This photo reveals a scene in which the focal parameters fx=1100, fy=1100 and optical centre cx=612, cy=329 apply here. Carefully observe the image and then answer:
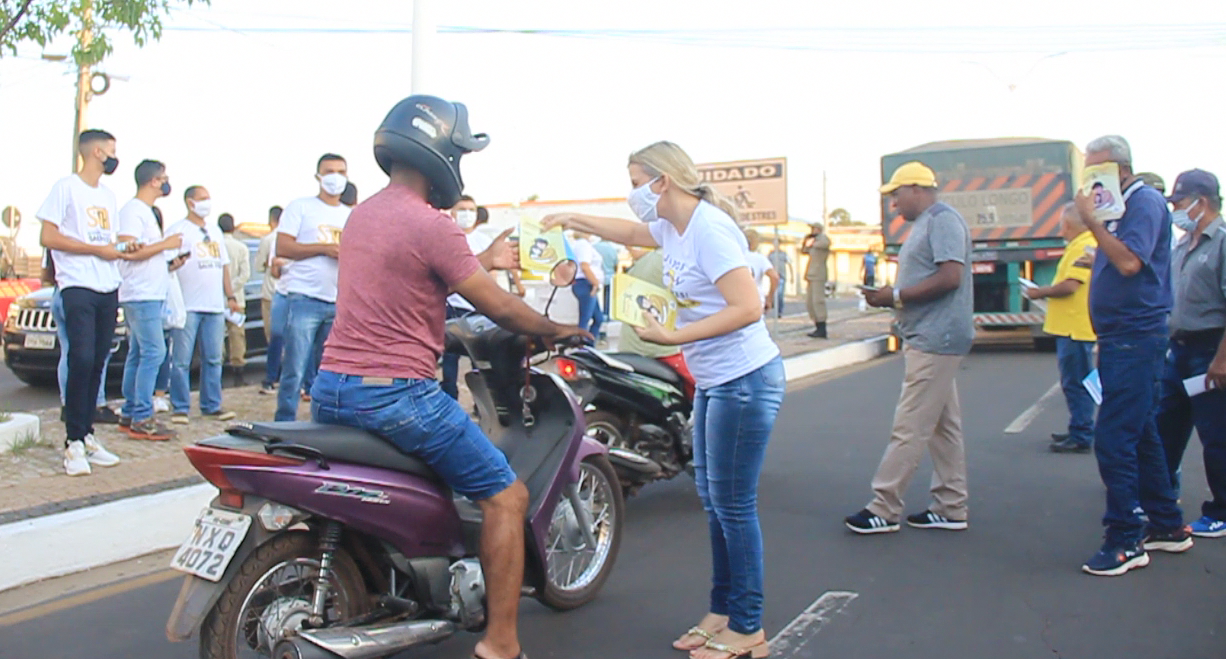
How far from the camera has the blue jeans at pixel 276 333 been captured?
9.10 meters

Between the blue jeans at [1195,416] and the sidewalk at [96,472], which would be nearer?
the blue jeans at [1195,416]

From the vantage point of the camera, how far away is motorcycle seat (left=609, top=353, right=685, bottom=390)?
641 centimetres

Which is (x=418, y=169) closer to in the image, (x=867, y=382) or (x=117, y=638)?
(x=117, y=638)

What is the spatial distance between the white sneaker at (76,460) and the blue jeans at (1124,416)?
5.43 metres

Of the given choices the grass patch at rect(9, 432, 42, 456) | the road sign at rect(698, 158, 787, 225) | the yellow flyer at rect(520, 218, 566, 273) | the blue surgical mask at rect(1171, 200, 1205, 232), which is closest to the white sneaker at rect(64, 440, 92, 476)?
the grass patch at rect(9, 432, 42, 456)

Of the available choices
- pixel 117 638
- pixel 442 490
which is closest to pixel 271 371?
pixel 117 638

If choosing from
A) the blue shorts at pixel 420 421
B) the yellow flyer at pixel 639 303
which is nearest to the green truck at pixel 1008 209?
the yellow flyer at pixel 639 303

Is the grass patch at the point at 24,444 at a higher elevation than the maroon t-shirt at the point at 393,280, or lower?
lower

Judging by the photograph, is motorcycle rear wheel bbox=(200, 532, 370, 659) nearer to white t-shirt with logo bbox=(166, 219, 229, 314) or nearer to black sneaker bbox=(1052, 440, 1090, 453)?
white t-shirt with logo bbox=(166, 219, 229, 314)

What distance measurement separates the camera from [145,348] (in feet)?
23.8

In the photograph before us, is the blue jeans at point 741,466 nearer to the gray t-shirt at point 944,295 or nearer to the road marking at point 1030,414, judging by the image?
the gray t-shirt at point 944,295

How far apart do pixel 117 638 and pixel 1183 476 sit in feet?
20.6

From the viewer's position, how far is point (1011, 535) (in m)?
5.72

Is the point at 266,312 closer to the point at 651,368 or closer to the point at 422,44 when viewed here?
the point at 422,44
